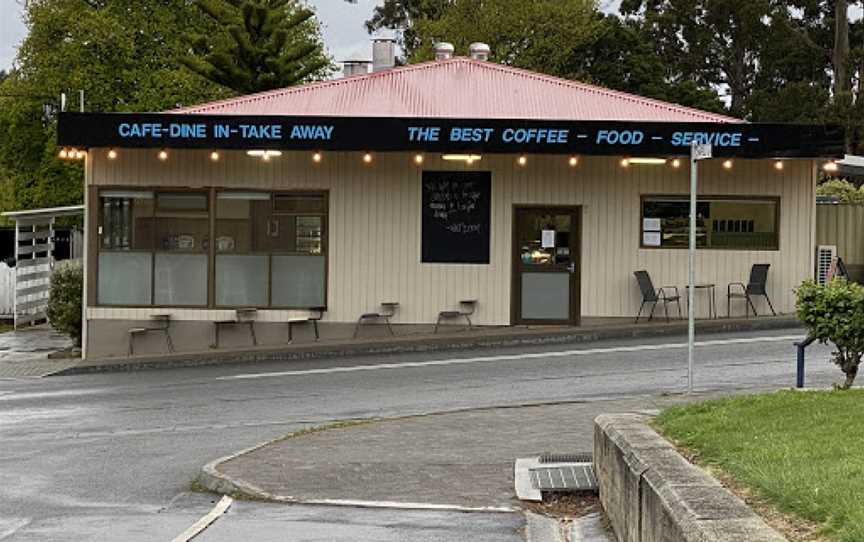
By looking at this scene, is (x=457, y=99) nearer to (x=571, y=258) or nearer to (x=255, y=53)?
(x=571, y=258)

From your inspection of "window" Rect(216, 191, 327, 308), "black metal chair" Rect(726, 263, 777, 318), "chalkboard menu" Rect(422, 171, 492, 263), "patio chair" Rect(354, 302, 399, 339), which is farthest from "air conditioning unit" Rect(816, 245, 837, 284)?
"window" Rect(216, 191, 327, 308)

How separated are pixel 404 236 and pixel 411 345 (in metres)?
2.39

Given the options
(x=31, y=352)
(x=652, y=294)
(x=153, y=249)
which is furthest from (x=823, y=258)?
(x=31, y=352)

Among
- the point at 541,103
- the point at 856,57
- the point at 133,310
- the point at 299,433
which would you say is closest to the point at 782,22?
the point at 856,57

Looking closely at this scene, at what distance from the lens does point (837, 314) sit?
12.9 meters

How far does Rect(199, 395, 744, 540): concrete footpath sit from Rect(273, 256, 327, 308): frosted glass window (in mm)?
9316

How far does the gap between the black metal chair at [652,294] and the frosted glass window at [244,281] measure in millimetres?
6727

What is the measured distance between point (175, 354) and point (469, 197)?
590 cm

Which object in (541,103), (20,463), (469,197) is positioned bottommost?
(20,463)

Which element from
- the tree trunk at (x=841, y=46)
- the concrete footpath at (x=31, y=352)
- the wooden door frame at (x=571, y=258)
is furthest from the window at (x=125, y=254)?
the tree trunk at (x=841, y=46)

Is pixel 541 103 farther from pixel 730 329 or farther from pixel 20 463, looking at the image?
pixel 20 463

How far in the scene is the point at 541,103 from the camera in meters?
26.5

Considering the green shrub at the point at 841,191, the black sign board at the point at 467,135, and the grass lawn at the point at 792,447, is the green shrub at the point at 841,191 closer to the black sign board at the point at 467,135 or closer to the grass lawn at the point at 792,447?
the black sign board at the point at 467,135

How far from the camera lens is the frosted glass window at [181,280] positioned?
24703 millimetres
